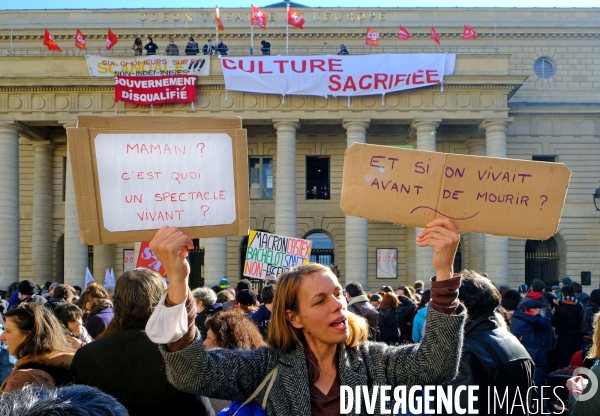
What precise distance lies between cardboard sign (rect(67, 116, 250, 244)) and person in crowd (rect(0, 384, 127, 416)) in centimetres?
153

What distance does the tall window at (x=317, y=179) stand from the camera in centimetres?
3538

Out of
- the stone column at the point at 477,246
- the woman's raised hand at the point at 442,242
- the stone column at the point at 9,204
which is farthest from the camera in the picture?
the stone column at the point at 477,246

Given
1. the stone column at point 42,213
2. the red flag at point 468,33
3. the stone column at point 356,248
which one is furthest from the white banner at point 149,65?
the red flag at point 468,33

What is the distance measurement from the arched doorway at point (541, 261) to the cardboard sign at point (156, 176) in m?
32.9

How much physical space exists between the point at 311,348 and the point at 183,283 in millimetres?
693

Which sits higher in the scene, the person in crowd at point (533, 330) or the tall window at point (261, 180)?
the tall window at point (261, 180)

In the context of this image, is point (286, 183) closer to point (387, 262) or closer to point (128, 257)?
point (387, 262)

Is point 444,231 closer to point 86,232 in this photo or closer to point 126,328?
point 86,232

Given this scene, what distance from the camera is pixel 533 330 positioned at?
29.9 feet

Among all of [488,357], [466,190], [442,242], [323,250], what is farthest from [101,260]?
[442,242]

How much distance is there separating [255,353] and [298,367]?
227 millimetres

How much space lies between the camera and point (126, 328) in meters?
4.30

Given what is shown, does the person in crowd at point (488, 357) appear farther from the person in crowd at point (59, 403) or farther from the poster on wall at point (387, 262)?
the poster on wall at point (387, 262)

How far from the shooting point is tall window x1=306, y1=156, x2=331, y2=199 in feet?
116
